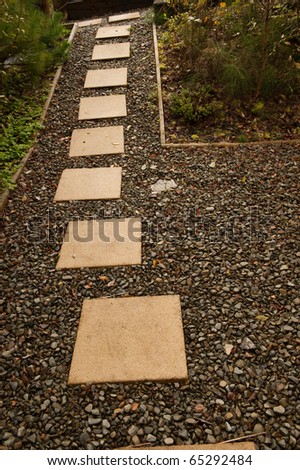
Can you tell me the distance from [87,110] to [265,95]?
6.09ft

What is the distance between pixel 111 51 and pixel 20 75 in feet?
5.14

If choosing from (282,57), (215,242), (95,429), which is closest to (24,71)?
(282,57)

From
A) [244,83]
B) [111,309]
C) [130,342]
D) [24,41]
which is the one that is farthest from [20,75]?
[130,342]

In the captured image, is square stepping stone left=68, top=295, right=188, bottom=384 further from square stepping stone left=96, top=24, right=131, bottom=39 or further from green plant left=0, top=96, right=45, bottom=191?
square stepping stone left=96, top=24, right=131, bottom=39

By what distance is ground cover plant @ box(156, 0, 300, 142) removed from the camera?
3.41 m

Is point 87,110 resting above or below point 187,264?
above

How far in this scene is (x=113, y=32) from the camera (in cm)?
560

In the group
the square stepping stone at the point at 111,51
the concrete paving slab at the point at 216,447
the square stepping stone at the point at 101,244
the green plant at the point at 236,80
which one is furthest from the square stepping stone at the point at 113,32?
the concrete paving slab at the point at 216,447

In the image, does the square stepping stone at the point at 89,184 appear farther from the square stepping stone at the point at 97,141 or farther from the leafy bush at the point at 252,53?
the leafy bush at the point at 252,53

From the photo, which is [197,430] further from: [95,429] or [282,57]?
[282,57]

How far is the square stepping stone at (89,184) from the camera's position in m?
2.75

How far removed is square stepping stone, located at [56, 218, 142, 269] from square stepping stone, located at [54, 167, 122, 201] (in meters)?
0.30

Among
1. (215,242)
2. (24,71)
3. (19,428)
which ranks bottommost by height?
(19,428)

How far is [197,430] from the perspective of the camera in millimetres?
1465
